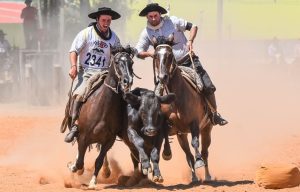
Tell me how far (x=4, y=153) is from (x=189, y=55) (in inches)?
218

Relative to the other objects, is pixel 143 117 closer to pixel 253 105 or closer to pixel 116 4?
pixel 253 105

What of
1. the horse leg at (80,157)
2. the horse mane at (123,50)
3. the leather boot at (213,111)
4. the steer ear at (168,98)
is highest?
the horse mane at (123,50)

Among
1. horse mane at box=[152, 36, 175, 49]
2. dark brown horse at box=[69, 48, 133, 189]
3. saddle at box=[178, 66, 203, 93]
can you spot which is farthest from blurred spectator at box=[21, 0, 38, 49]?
dark brown horse at box=[69, 48, 133, 189]

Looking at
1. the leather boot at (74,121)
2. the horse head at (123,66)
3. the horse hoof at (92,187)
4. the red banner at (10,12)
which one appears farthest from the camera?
the red banner at (10,12)

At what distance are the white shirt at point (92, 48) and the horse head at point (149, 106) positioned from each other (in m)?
0.96

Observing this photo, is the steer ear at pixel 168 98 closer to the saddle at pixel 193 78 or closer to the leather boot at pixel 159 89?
the leather boot at pixel 159 89

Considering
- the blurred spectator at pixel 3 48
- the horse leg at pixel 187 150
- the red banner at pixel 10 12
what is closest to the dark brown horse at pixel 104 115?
the horse leg at pixel 187 150

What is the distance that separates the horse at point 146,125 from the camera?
36.5 ft

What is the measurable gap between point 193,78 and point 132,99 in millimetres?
1625

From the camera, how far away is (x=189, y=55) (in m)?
12.9

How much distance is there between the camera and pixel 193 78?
12.6 m

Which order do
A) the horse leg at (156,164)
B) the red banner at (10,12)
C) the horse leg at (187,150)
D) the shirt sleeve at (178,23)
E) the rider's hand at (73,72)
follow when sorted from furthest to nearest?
the red banner at (10,12) → the shirt sleeve at (178,23) → the horse leg at (187,150) → the rider's hand at (73,72) → the horse leg at (156,164)

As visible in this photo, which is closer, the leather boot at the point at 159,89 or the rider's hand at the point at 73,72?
the leather boot at the point at 159,89

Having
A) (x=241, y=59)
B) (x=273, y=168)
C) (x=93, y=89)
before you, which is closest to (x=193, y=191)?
(x=273, y=168)
